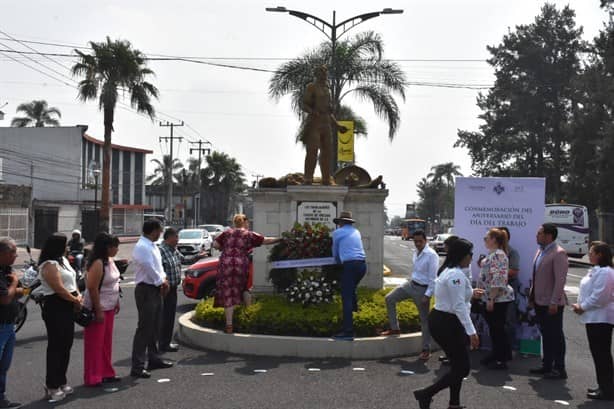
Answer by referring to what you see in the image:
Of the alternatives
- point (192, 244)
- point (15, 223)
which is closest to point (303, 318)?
point (192, 244)

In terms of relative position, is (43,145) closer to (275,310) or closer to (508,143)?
(508,143)

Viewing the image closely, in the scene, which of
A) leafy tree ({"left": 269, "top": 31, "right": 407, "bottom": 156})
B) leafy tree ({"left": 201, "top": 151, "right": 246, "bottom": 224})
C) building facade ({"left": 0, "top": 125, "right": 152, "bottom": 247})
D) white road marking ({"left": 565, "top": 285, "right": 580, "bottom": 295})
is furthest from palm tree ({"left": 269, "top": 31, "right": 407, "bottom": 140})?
leafy tree ({"left": 201, "top": 151, "right": 246, "bottom": 224})

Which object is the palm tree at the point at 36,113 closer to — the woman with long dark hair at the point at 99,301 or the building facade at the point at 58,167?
the building facade at the point at 58,167

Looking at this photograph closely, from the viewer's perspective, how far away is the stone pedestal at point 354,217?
10.6 m

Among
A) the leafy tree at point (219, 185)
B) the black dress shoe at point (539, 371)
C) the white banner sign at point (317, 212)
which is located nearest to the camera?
the black dress shoe at point (539, 371)

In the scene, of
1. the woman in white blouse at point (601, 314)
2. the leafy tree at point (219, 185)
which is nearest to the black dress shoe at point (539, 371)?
the woman in white blouse at point (601, 314)

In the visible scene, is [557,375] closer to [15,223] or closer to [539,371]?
[539,371]

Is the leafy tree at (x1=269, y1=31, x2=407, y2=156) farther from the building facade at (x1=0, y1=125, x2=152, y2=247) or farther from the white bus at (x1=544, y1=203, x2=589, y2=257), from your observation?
the building facade at (x1=0, y1=125, x2=152, y2=247)

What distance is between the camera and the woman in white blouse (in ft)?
20.6

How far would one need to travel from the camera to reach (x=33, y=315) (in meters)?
11.8

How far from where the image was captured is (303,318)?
820 centimetres

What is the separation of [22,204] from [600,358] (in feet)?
108

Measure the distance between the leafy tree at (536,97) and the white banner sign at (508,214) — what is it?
39.9 metres

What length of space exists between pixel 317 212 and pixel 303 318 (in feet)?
8.87
